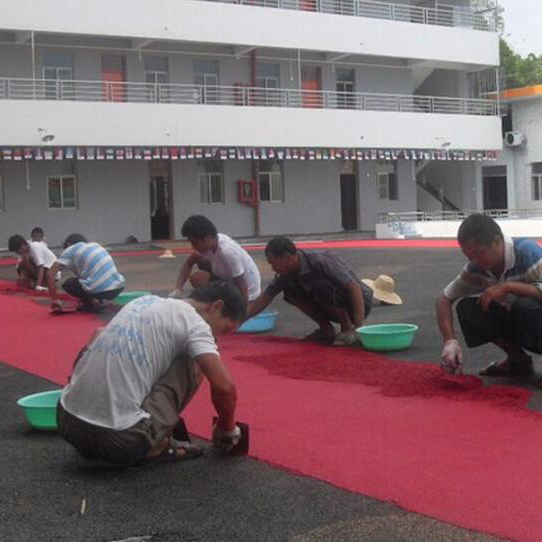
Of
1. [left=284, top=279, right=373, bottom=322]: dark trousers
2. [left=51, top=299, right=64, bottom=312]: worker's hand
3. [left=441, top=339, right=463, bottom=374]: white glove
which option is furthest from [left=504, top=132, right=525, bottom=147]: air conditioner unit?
[left=441, top=339, right=463, bottom=374]: white glove

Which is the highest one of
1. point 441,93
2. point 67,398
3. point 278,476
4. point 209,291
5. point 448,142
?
point 441,93

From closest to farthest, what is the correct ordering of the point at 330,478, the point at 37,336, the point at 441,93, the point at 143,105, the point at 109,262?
the point at 330,478 → the point at 37,336 → the point at 109,262 → the point at 143,105 → the point at 441,93

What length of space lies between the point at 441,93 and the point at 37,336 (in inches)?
1190

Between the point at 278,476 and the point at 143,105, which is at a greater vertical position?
the point at 143,105

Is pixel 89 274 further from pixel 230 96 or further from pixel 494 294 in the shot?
pixel 230 96

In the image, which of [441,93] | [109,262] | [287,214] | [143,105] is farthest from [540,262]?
[441,93]

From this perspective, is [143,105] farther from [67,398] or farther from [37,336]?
[67,398]

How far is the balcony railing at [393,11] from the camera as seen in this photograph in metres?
31.4

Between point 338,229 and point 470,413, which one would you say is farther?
point 338,229

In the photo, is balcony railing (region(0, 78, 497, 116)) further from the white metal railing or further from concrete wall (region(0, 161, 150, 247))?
the white metal railing

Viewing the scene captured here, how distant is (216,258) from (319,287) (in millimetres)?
1234

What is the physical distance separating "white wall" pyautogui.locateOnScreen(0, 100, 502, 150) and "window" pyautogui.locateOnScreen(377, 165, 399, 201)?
2556 mm

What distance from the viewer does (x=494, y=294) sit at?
538 centimetres

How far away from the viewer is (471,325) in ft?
19.2
